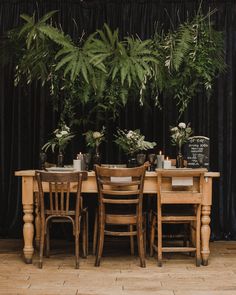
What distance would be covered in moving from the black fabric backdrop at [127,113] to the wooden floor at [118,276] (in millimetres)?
993

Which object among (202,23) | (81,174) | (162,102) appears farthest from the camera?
(162,102)

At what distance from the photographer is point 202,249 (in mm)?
5418

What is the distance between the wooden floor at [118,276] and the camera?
14.7 ft

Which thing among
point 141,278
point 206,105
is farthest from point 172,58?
point 141,278

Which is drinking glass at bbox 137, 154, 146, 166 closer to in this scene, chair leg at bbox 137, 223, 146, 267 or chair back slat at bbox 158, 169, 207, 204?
chair back slat at bbox 158, 169, 207, 204

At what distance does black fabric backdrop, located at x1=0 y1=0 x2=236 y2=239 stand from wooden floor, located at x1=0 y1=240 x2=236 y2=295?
993 mm

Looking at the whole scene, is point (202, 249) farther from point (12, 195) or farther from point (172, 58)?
point (12, 195)

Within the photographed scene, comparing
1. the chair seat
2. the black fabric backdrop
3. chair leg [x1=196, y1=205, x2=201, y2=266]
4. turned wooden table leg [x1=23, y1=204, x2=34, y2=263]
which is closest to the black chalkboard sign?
chair leg [x1=196, y1=205, x2=201, y2=266]

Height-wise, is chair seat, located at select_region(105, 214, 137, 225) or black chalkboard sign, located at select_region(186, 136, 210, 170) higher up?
black chalkboard sign, located at select_region(186, 136, 210, 170)

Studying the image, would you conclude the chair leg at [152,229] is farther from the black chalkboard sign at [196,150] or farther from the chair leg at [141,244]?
the black chalkboard sign at [196,150]

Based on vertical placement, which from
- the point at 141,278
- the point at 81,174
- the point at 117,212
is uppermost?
the point at 81,174

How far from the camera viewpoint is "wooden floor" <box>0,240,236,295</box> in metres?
4.49

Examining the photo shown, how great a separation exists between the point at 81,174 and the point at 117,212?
52 cm

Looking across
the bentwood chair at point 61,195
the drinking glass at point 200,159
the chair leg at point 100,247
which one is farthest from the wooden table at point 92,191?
the chair leg at point 100,247
